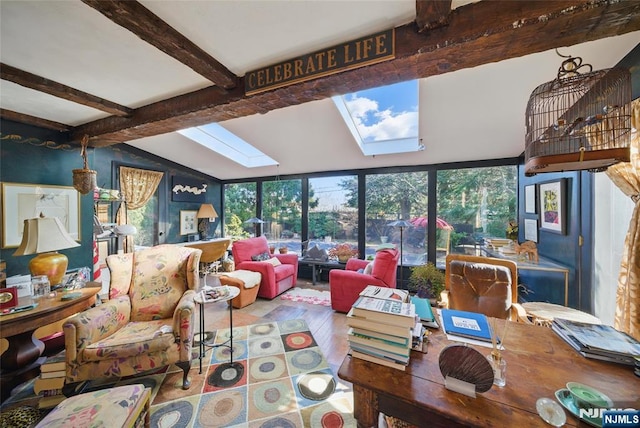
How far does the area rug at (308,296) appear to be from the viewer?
12.0 feet

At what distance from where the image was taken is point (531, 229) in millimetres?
3010

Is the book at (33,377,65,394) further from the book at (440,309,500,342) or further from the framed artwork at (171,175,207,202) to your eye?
the framed artwork at (171,175,207,202)

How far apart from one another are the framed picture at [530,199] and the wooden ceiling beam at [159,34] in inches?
146

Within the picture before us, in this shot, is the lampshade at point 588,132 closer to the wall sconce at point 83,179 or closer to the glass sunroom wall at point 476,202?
the glass sunroom wall at point 476,202

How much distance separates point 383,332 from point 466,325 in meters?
0.60

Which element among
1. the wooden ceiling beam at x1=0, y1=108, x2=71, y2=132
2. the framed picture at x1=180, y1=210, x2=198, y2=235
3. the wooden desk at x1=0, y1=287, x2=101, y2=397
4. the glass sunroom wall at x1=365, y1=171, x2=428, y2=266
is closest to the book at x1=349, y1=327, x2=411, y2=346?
the wooden desk at x1=0, y1=287, x2=101, y2=397

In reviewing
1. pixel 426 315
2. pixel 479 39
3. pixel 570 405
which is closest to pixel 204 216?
pixel 426 315

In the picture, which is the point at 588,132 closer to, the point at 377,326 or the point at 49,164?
the point at 377,326

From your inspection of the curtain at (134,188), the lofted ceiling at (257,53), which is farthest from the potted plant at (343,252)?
the curtain at (134,188)

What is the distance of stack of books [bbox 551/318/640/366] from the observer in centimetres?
97

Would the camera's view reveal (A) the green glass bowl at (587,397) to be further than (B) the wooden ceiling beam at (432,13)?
No

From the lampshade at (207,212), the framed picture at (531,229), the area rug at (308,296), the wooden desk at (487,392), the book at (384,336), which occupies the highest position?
the lampshade at (207,212)

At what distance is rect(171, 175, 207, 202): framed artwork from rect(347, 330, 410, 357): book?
522 centimetres

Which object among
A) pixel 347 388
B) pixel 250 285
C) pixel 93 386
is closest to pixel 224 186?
pixel 250 285
